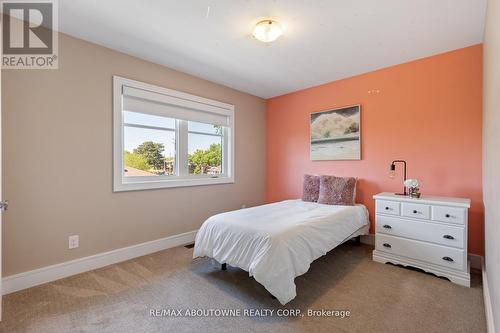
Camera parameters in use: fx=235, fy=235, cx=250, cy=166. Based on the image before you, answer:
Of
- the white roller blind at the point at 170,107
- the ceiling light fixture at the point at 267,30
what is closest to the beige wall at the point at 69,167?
the white roller blind at the point at 170,107

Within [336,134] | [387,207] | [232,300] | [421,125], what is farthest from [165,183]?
[421,125]

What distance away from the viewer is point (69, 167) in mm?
2311

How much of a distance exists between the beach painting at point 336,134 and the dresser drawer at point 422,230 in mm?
1028

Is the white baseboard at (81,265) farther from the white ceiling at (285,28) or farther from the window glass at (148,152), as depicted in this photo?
the white ceiling at (285,28)

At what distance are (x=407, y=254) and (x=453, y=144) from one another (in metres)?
1.32

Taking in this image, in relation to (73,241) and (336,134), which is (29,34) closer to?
(73,241)

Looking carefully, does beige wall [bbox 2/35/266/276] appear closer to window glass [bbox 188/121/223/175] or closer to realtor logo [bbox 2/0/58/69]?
realtor logo [bbox 2/0/58/69]

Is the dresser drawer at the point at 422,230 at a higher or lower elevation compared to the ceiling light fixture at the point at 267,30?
lower

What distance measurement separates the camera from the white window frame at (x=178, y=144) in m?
2.62

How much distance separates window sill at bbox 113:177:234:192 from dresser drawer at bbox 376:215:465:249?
7.26 feet

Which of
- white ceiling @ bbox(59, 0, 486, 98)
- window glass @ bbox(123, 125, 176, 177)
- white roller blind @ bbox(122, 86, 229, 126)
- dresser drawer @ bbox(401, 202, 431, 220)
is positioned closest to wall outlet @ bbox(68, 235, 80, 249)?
window glass @ bbox(123, 125, 176, 177)

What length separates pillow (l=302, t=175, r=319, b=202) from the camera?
11.1 ft

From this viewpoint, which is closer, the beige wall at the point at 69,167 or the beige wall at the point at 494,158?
the beige wall at the point at 494,158

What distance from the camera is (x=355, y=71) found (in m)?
3.17
